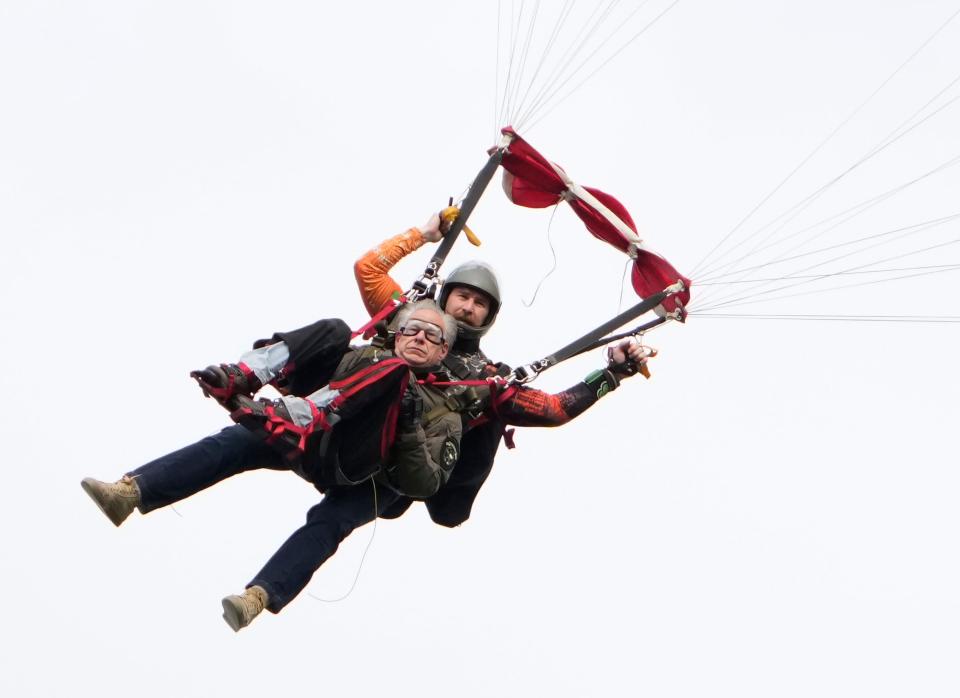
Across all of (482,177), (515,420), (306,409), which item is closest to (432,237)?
(482,177)

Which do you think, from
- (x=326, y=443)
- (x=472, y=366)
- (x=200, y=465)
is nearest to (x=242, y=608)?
(x=200, y=465)

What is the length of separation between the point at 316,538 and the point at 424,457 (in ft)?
2.51

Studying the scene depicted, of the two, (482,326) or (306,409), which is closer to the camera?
(306,409)

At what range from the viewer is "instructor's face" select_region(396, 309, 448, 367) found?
873 cm

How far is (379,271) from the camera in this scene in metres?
9.27

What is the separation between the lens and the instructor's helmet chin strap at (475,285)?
9.33 metres

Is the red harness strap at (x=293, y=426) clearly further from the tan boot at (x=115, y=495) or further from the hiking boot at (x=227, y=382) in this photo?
the tan boot at (x=115, y=495)

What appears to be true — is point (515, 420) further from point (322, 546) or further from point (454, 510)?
point (322, 546)

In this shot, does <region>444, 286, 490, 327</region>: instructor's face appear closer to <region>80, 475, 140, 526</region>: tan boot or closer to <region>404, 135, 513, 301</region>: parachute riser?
<region>404, 135, 513, 301</region>: parachute riser

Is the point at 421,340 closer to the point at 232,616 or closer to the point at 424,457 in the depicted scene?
the point at 424,457

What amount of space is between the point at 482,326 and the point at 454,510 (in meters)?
1.15

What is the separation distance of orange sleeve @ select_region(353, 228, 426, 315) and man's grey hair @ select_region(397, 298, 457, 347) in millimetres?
301

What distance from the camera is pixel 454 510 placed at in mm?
9422

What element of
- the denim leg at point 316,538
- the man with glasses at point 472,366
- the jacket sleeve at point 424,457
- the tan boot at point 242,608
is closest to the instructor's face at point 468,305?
the man with glasses at point 472,366
